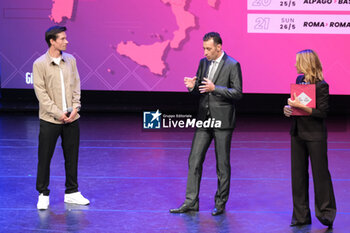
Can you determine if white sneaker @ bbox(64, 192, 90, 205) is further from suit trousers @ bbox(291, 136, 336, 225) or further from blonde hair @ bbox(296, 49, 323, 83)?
blonde hair @ bbox(296, 49, 323, 83)

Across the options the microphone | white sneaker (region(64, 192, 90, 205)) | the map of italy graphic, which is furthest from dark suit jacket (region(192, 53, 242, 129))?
the map of italy graphic

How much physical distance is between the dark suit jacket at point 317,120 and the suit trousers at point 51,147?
6.80ft

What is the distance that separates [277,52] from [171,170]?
484 centimetres

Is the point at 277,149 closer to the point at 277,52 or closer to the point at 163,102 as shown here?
the point at 277,52

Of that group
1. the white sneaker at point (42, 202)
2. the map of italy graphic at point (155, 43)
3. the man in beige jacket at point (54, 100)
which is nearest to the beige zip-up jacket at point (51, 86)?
the man in beige jacket at point (54, 100)

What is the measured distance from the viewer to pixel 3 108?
37.6 feet

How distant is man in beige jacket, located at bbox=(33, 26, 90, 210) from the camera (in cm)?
528

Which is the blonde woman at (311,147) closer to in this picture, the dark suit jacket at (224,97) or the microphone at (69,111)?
the dark suit jacket at (224,97)

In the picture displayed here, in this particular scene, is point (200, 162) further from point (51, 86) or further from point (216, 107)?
point (51, 86)

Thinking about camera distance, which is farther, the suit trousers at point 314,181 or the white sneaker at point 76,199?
the white sneaker at point 76,199

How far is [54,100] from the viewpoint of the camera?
535cm

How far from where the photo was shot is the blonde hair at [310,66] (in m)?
4.61

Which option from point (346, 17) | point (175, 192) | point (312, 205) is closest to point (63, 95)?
point (175, 192)

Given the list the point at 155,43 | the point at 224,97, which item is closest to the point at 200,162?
the point at 224,97
